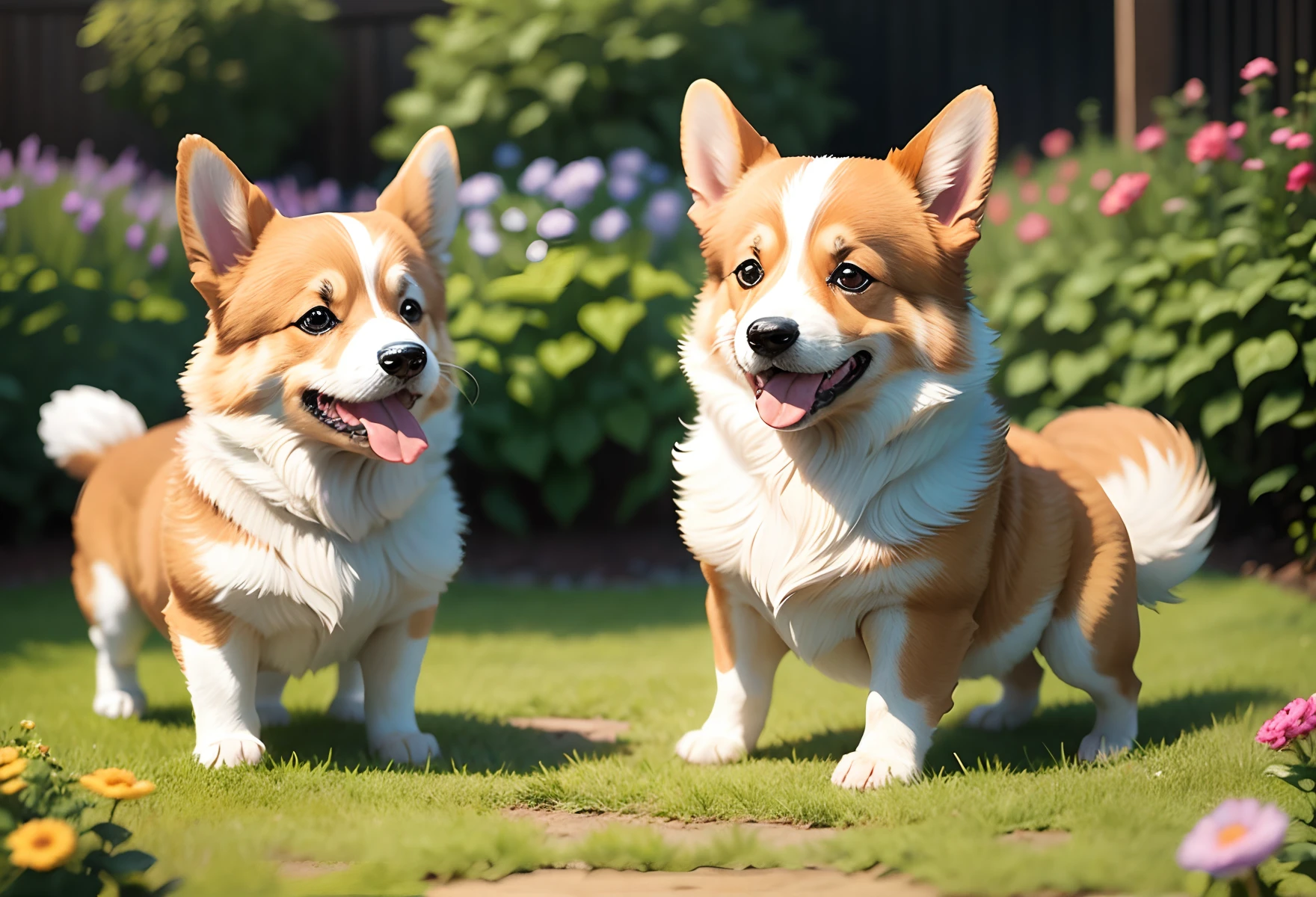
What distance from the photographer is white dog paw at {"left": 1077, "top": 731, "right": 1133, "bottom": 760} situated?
3631 millimetres

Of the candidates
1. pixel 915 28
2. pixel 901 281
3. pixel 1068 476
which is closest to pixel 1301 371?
pixel 1068 476

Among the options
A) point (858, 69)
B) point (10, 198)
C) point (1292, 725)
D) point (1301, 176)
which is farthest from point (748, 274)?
point (858, 69)

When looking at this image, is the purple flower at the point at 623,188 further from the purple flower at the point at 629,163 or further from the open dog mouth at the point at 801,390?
the open dog mouth at the point at 801,390

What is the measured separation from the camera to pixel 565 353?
6.77 m

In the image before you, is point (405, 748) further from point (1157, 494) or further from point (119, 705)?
point (1157, 494)

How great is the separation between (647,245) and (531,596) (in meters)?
2.02

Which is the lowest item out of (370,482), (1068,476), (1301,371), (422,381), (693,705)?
(693,705)

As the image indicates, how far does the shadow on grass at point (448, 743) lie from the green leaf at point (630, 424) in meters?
2.56

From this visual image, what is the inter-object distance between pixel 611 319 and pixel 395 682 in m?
3.36

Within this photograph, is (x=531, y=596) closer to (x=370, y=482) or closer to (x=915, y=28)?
(x=370, y=482)

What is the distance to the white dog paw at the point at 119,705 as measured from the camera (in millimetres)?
4250

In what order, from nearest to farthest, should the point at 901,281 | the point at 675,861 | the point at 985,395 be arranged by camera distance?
the point at 675,861, the point at 901,281, the point at 985,395

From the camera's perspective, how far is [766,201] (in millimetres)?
3281

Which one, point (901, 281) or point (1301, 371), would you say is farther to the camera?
point (1301, 371)
